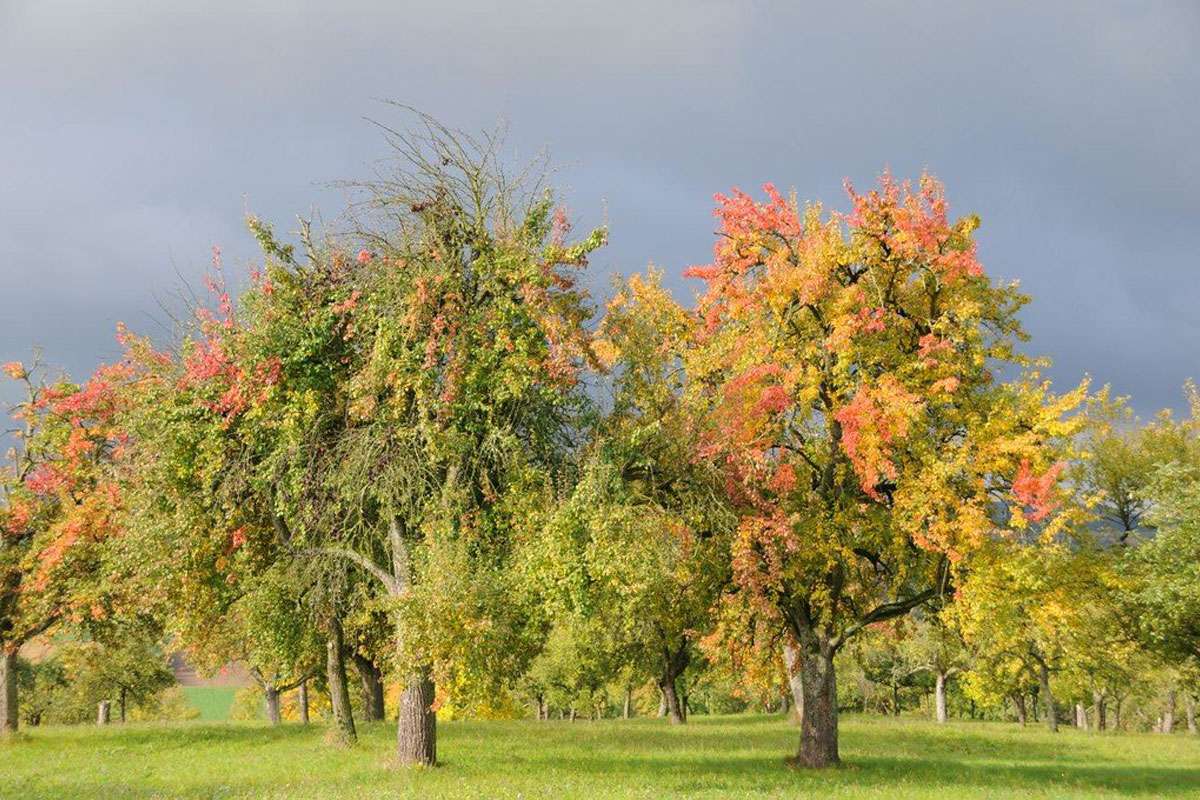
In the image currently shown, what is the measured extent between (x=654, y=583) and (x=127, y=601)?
70.1 feet

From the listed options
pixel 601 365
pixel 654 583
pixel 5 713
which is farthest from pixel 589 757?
pixel 5 713

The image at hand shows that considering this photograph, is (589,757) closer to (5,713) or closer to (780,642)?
(780,642)

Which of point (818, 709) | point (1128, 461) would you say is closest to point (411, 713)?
point (818, 709)

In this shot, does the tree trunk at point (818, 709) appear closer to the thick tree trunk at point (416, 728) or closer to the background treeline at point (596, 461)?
the background treeline at point (596, 461)

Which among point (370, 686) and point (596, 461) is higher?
point (596, 461)

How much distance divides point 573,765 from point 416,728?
482 cm

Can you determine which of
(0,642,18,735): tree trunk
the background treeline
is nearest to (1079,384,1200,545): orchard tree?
the background treeline

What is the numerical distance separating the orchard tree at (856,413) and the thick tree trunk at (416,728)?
9.40 m

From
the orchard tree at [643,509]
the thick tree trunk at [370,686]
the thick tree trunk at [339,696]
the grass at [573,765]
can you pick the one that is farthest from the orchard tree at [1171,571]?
the thick tree trunk at [370,686]

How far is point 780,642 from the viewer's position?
104ft

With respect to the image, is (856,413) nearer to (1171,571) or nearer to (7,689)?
(1171,571)

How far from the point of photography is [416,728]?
24.7m

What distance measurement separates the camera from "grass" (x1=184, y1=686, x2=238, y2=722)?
115475 millimetres

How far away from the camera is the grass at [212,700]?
115475 millimetres
